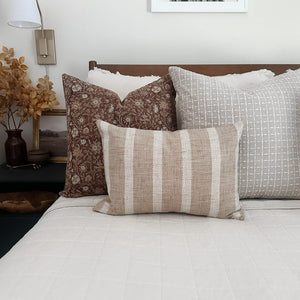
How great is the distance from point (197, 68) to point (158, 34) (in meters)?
0.29

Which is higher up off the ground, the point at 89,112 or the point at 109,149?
the point at 89,112

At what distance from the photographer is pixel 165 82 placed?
117 cm

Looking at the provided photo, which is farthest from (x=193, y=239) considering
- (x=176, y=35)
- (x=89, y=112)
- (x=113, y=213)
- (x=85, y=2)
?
(x=85, y=2)

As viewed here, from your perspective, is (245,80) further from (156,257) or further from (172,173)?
(156,257)

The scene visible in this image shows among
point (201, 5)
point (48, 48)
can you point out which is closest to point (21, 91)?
point (48, 48)

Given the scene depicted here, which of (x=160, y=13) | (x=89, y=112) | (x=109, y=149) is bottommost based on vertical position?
(x=109, y=149)

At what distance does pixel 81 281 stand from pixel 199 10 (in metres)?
1.43

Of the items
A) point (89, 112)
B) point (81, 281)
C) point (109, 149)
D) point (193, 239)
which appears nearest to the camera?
point (81, 281)

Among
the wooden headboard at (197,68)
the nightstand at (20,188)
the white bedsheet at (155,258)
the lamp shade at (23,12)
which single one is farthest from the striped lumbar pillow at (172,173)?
the lamp shade at (23,12)

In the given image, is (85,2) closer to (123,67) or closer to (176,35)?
(123,67)

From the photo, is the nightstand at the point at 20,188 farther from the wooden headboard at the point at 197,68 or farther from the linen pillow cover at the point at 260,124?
the linen pillow cover at the point at 260,124

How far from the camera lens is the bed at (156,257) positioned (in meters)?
0.61

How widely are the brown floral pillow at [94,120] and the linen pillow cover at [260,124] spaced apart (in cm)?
12

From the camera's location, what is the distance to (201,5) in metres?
1.57
